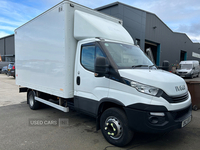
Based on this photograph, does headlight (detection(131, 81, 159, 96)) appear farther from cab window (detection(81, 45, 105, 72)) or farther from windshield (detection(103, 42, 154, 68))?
cab window (detection(81, 45, 105, 72))

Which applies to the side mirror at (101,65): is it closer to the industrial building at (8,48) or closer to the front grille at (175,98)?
the front grille at (175,98)

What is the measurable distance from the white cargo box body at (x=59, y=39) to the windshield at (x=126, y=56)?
0.33 m

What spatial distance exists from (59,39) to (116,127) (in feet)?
9.14

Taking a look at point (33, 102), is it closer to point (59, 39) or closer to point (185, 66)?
point (59, 39)

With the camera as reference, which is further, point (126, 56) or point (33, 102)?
point (33, 102)

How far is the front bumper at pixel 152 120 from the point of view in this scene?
296cm

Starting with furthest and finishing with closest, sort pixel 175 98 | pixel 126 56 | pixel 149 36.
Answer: pixel 149 36, pixel 126 56, pixel 175 98

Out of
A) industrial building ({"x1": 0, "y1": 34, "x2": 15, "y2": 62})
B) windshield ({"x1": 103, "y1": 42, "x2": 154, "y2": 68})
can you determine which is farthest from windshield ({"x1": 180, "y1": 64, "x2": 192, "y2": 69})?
industrial building ({"x1": 0, "y1": 34, "x2": 15, "y2": 62})

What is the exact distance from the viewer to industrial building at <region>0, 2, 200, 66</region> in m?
16.7

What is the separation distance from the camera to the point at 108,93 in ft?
11.5

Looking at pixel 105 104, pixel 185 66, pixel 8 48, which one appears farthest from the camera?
pixel 8 48

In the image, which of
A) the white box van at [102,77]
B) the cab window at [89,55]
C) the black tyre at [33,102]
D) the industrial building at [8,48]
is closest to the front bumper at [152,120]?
the white box van at [102,77]

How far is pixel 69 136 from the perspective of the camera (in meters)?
4.08

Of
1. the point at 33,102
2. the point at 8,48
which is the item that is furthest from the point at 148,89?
the point at 8,48
